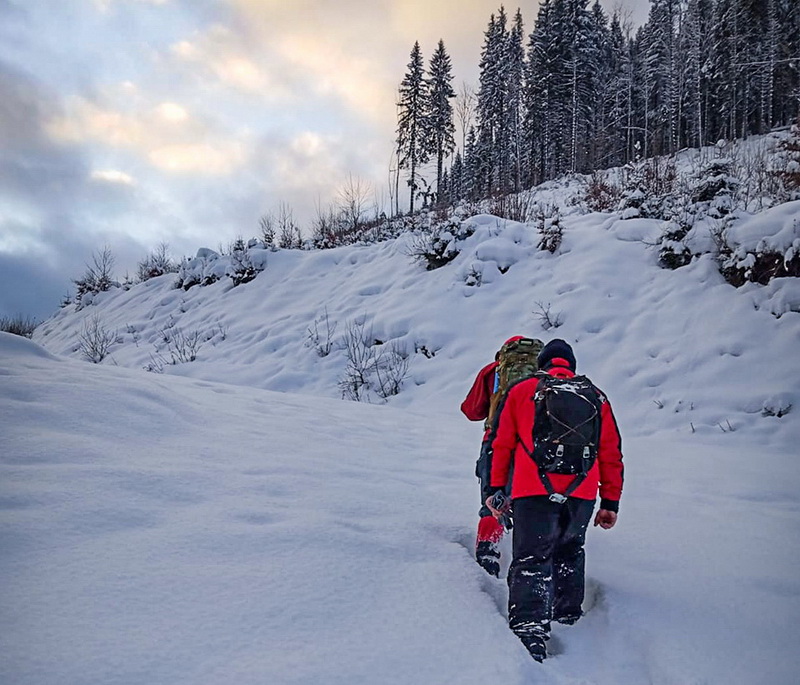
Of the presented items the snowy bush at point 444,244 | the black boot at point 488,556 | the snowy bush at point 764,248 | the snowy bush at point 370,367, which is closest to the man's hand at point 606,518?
the black boot at point 488,556

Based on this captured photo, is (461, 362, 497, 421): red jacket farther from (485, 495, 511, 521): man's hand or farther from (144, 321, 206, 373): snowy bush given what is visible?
(144, 321, 206, 373): snowy bush

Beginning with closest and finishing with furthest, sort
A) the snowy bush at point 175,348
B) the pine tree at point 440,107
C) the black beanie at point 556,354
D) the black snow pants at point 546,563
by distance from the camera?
the black snow pants at point 546,563, the black beanie at point 556,354, the snowy bush at point 175,348, the pine tree at point 440,107

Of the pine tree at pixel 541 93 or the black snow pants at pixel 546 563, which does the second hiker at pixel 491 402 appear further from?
the pine tree at pixel 541 93

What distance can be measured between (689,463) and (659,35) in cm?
3953

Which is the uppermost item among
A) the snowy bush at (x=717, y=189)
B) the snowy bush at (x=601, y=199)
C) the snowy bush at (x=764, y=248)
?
the snowy bush at (x=601, y=199)

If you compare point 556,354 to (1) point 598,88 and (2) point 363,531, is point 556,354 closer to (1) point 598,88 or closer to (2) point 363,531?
(2) point 363,531

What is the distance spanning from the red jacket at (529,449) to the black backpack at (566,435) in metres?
0.05

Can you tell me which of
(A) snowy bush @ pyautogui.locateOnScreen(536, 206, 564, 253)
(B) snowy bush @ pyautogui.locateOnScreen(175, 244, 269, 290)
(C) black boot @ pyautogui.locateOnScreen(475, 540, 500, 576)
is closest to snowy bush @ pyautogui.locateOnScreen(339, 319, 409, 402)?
(A) snowy bush @ pyautogui.locateOnScreen(536, 206, 564, 253)

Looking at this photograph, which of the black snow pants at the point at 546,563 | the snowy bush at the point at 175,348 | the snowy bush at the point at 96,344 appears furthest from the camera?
the snowy bush at the point at 96,344

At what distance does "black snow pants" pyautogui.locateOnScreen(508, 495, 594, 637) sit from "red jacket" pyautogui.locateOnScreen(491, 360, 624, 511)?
98mm

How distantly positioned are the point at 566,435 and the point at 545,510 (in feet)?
1.18

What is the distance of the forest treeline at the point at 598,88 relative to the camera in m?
29.4

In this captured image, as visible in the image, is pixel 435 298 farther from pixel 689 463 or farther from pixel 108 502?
pixel 108 502

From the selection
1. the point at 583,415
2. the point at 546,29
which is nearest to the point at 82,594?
the point at 583,415
